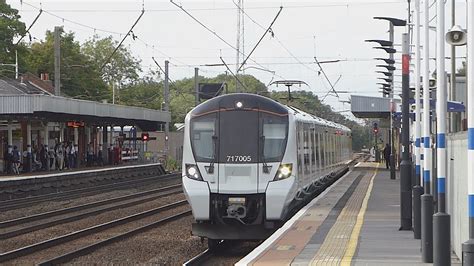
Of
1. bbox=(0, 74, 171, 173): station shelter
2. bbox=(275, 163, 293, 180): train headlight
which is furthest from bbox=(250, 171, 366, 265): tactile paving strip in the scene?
bbox=(0, 74, 171, 173): station shelter

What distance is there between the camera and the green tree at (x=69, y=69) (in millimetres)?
81875

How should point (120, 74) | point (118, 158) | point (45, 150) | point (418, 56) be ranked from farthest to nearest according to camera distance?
point (120, 74)
point (118, 158)
point (45, 150)
point (418, 56)

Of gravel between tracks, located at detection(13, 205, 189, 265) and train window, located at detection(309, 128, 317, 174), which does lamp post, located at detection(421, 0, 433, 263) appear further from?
train window, located at detection(309, 128, 317, 174)

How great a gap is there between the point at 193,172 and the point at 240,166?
86 centimetres

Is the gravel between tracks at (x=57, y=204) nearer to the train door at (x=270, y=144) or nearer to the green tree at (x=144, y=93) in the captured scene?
the train door at (x=270, y=144)

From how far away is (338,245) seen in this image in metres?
13.3

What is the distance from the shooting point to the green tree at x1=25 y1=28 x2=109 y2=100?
81.9 m

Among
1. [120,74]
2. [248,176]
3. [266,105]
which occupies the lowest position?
[248,176]

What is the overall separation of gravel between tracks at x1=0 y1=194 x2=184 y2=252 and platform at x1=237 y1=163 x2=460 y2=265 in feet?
18.0

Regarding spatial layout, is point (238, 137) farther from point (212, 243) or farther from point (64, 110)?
point (64, 110)

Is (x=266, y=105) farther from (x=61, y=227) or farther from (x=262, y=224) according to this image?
(x=61, y=227)

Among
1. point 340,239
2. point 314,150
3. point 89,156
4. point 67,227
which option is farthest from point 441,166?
point 89,156

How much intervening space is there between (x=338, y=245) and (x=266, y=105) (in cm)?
409

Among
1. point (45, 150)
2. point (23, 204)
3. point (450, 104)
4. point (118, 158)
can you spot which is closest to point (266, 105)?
point (450, 104)
